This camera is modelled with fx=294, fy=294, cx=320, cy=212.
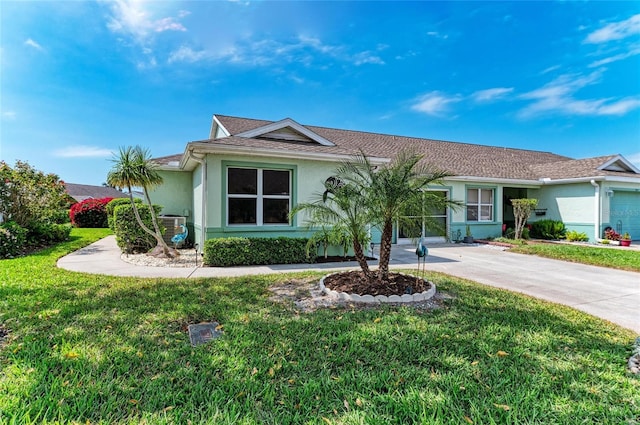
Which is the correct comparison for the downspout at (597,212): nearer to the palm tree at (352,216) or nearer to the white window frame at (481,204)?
the white window frame at (481,204)

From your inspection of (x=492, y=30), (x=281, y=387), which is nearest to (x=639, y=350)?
(x=281, y=387)

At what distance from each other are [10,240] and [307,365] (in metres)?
12.3

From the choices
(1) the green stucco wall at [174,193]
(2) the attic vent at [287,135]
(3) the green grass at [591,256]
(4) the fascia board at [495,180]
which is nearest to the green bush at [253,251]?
(2) the attic vent at [287,135]

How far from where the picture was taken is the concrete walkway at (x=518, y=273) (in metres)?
5.86

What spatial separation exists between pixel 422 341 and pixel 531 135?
2858 cm

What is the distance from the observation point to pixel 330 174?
1043 cm

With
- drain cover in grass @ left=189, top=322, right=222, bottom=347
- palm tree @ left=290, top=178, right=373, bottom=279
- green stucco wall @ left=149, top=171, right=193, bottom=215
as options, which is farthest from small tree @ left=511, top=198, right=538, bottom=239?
green stucco wall @ left=149, top=171, right=193, bottom=215

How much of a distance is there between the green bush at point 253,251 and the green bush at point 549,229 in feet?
A: 47.1

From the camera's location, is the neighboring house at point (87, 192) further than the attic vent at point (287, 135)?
Yes

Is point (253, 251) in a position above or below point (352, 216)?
below

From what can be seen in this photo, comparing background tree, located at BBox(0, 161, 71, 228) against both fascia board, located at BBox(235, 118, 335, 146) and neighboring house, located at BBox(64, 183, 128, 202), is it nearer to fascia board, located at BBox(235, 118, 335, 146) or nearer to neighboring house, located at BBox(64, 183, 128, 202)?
fascia board, located at BBox(235, 118, 335, 146)

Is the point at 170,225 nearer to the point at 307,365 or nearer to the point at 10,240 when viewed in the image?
the point at 10,240

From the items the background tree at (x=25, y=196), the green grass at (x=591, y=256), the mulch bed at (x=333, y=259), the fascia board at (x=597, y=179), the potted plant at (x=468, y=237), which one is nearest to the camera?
the green grass at (x=591, y=256)

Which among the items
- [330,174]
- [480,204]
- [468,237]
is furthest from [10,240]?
[480,204]
